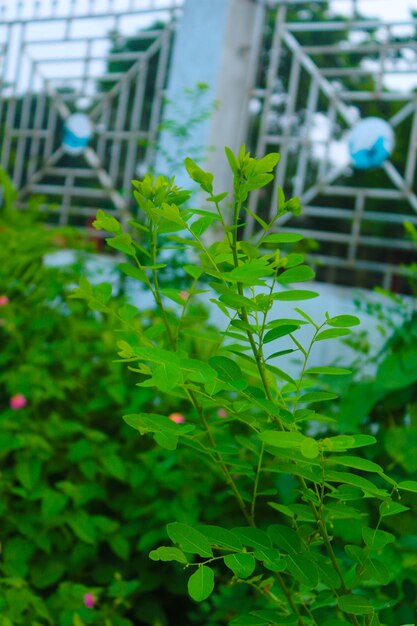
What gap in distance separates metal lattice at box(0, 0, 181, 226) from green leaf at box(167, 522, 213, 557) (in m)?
3.85

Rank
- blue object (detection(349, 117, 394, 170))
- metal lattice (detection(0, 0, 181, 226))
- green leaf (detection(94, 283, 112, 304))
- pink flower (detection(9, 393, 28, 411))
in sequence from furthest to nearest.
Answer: metal lattice (detection(0, 0, 181, 226))
blue object (detection(349, 117, 394, 170))
pink flower (detection(9, 393, 28, 411))
green leaf (detection(94, 283, 112, 304))

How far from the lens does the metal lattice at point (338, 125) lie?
3.87m

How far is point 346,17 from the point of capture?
4.06m

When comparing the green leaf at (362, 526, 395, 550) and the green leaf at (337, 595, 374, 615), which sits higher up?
the green leaf at (362, 526, 395, 550)

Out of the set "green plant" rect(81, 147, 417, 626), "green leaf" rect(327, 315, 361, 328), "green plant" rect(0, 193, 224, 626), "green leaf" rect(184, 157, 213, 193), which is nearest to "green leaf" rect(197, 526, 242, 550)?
"green plant" rect(81, 147, 417, 626)

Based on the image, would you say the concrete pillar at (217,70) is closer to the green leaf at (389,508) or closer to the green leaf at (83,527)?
the green leaf at (83,527)

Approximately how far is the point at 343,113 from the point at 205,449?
3354 millimetres

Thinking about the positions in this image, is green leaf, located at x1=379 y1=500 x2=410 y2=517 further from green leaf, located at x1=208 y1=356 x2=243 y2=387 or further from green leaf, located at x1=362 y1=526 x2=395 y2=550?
green leaf, located at x1=208 y1=356 x2=243 y2=387

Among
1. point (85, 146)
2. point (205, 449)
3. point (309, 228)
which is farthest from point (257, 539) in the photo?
point (85, 146)

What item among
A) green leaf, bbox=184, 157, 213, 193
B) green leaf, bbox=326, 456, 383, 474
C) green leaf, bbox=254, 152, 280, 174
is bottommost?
green leaf, bbox=326, 456, 383, 474

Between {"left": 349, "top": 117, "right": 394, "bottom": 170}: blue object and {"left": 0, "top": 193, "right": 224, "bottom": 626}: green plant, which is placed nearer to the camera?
{"left": 0, "top": 193, "right": 224, "bottom": 626}: green plant

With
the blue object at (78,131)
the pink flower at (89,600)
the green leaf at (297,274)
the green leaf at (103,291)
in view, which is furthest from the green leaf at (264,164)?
the blue object at (78,131)

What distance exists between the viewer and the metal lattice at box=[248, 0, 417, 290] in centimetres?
387

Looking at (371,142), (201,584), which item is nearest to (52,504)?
(201,584)
